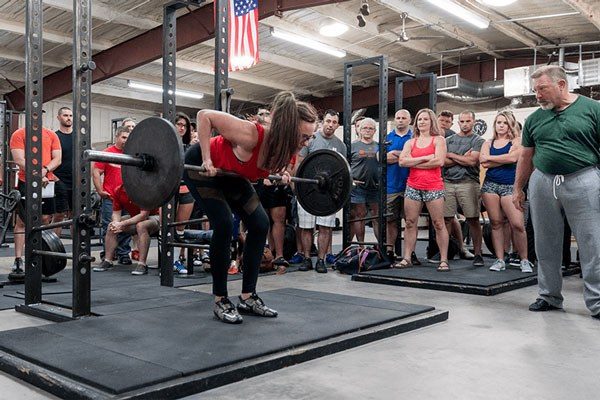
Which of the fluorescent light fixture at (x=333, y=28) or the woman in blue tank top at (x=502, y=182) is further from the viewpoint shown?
the fluorescent light fixture at (x=333, y=28)

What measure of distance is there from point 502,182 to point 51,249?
9.73 ft

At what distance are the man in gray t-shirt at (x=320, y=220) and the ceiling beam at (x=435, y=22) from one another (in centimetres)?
287

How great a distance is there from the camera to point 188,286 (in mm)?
3656

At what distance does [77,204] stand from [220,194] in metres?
0.66

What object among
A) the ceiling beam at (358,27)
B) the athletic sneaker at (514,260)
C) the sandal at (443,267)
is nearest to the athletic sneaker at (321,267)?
the sandal at (443,267)

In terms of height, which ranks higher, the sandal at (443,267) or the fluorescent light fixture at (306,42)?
the fluorescent light fixture at (306,42)

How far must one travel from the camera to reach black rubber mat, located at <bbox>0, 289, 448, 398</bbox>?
1.69m

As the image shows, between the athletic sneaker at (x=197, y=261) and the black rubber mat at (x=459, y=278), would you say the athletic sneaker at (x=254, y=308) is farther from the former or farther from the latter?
the athletic sneaker at (x=197, y=261)

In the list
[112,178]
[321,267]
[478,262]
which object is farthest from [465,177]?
[112,178]

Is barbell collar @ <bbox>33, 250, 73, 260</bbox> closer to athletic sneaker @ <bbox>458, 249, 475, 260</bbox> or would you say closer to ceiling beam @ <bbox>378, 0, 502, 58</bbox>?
athletic sneaker @ <bbox>458, 249, 475, 260</bbox>

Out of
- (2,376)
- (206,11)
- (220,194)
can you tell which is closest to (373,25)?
(206,11)

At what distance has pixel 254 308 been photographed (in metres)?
2.51

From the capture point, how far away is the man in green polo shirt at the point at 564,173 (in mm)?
2695

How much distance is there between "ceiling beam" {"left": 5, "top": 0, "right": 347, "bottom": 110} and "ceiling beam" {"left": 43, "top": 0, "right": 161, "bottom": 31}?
29 cm
